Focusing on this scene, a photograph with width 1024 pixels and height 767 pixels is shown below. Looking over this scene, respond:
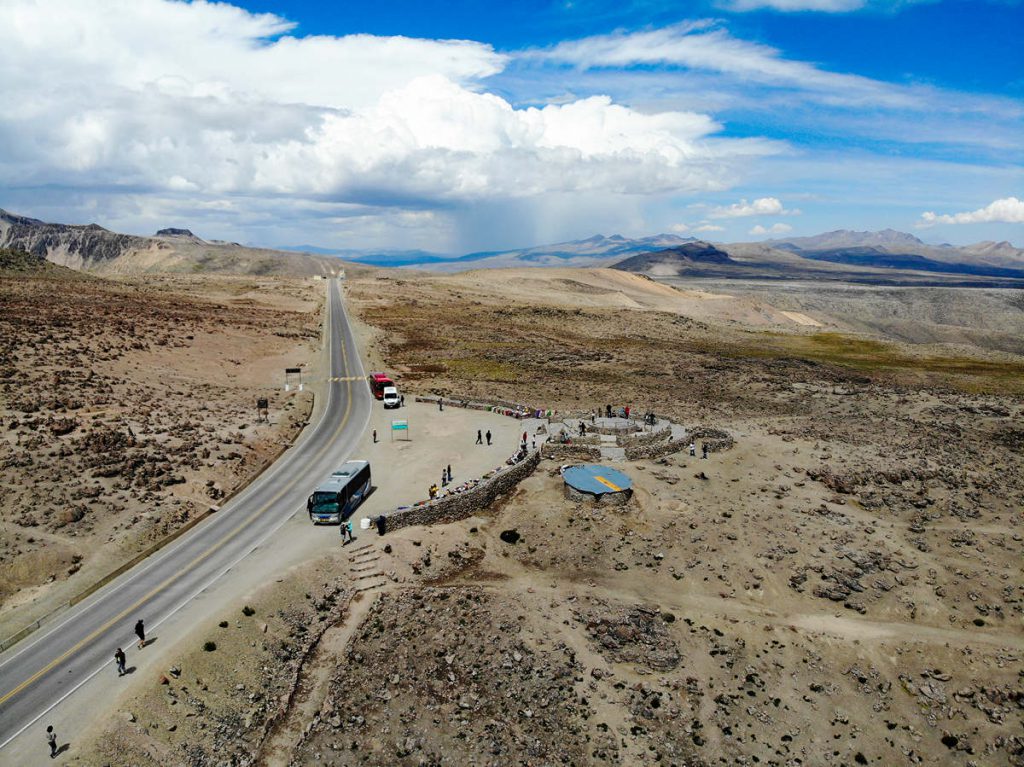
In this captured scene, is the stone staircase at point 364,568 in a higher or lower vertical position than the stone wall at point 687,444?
lower

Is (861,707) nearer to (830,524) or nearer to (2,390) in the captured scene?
(830,524)

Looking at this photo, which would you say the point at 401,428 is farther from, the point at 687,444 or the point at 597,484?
the point at 687,444

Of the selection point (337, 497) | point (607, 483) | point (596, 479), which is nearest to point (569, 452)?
point (596, 479)

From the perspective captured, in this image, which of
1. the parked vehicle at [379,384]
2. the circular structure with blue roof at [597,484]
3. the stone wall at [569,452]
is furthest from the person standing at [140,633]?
the parked vehicle at [379,384]

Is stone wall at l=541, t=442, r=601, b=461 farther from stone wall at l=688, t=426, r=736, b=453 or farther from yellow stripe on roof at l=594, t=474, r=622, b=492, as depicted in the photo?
stone wall at l=688, t=426, r=736, b=453

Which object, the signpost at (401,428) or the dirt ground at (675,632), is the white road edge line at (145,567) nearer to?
the dirt ground at (675,632)

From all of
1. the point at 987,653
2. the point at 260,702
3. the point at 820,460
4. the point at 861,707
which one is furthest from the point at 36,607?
the point at 820,460

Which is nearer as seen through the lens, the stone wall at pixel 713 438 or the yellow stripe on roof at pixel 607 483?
the yellow stripe on roof at pixel 607 483


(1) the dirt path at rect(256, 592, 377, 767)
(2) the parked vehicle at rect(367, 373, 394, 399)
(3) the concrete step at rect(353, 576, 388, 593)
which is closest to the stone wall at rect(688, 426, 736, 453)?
(2) the parked vehicle at rect(367, 373, 394, 399)
